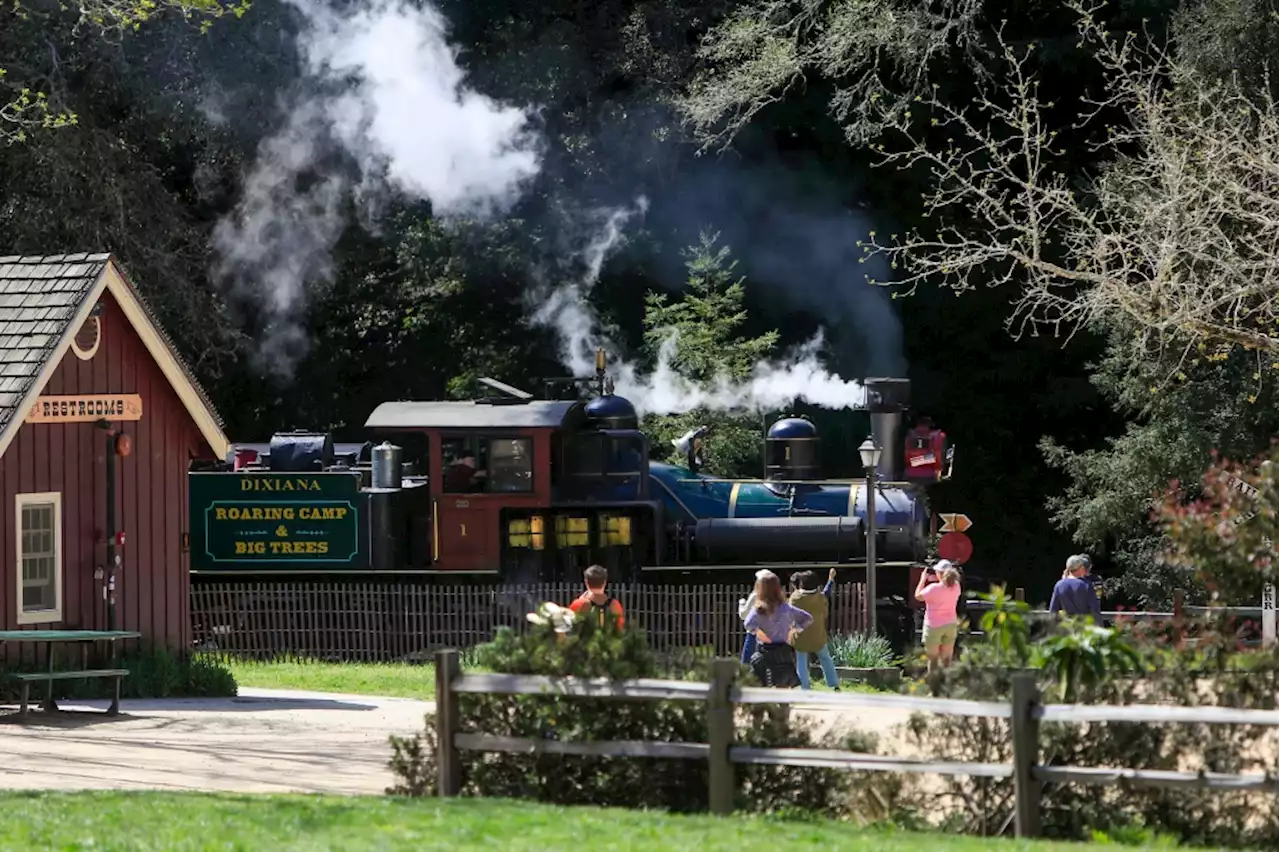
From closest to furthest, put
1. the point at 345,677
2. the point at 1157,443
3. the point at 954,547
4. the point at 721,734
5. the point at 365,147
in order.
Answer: the point at 721,734, the point at 345,677, the point at 954,547, the point at 1157,443, the point at 365,147

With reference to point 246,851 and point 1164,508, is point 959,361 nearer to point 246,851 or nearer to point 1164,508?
point 1164,508

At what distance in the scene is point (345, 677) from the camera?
2138 centimetres

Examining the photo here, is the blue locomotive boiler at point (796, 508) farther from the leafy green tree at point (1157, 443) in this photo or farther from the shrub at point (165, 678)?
the shrub at point (165, 678)

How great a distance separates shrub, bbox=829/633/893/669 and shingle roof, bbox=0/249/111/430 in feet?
27.0

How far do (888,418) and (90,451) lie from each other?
9885 millimetres

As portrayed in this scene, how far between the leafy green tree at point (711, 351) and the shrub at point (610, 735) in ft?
61.6

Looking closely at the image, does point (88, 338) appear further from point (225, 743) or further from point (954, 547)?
point (954, 547)

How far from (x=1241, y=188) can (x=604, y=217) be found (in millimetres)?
19734

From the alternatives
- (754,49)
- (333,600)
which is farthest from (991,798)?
(754,49)

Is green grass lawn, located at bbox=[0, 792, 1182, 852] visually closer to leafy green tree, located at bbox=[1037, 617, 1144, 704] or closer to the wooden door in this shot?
leafy green tree, located at bbox=[1037, 617, 1144, 704]

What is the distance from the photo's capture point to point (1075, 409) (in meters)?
36.8

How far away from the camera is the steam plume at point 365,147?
36031 millimetres

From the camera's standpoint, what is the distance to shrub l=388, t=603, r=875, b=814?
11.1 metres

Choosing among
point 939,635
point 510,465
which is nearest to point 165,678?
point 510,465
